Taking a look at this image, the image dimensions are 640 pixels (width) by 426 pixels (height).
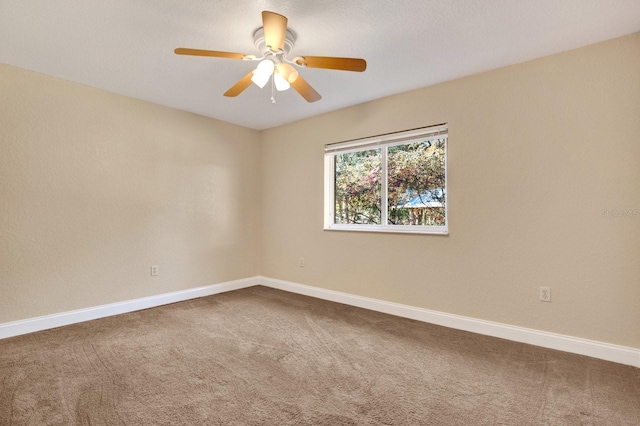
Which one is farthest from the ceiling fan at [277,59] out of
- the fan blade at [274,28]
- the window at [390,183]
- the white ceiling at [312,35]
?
the window at [390,183]

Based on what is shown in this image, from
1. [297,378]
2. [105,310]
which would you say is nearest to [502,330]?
[297,378]

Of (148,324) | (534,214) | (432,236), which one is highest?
(534,214)

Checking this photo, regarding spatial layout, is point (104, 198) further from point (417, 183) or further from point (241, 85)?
point (417, 183)

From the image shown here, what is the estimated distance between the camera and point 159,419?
1.61m

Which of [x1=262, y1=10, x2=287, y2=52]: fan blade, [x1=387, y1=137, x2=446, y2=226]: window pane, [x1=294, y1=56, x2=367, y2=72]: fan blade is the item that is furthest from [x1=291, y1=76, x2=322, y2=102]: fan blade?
[x1=387, y1=137, x2=446, y2=226]: window pane

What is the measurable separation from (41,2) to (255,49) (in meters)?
1.32

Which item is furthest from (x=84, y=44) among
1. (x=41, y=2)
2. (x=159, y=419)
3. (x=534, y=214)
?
(x=534, y=214)

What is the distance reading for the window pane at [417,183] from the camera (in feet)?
10.6

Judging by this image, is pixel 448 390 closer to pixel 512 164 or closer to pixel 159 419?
pixel 159 419

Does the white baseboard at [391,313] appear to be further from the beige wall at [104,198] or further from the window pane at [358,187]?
the window pane at [358,187]

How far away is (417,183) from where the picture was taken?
338 cm

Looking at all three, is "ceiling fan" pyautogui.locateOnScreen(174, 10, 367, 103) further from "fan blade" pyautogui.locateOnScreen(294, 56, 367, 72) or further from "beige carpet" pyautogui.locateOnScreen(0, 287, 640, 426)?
"beige carpet" pyautogui.locateOnScreen(0, 287, 640, 426)

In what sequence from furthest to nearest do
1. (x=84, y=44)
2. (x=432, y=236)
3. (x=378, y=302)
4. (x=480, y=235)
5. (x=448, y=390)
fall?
(x=378, y=302) < (x=432, y=236) < (x=480, y=235) < (x=84, y=44) < (x=448, y=390)

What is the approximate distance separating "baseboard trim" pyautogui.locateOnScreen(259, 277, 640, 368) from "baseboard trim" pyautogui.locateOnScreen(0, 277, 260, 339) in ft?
4.74
